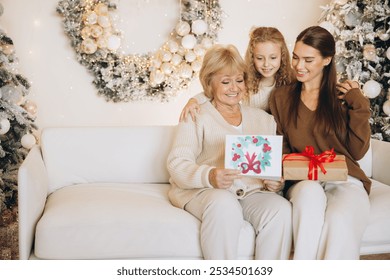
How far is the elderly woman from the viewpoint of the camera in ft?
6.52

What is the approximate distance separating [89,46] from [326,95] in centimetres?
206

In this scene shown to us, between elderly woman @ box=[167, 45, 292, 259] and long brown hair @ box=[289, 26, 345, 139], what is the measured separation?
22 centimetres

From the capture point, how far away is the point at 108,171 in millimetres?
2605

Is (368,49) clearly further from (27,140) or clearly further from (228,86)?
(27,140)

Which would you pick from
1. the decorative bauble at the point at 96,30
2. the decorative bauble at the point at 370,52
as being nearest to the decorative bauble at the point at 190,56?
the decorative bauble at the point at 96,30

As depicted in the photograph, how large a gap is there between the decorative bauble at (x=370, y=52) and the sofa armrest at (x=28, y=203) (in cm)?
239

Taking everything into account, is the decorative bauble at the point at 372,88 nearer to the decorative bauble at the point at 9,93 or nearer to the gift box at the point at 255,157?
the gift box at the point at 255,157

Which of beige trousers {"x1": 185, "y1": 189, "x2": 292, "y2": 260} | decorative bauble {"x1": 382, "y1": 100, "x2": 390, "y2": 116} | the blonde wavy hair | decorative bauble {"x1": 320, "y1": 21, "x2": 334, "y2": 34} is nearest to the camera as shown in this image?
beige trousers {"x1": 185, "y1": 189, "x2": 292, "y2": 260}

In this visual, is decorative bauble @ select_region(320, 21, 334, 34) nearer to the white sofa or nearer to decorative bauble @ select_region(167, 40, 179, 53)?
decorative bauble @ select_region(167, 40, 179, 53)

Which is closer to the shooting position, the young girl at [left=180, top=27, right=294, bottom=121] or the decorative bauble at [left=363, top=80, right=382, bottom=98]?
the young girl at [left=180, top=27, right=294, bottom=121]

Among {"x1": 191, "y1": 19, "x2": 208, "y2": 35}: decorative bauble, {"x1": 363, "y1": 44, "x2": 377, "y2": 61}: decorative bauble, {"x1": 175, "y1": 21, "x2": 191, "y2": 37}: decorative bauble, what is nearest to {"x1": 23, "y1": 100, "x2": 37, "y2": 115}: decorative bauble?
{"x1": 175, "y1": 21, "x2": 191, "y2": 37}: decorative bauble

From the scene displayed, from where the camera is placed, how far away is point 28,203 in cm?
200
